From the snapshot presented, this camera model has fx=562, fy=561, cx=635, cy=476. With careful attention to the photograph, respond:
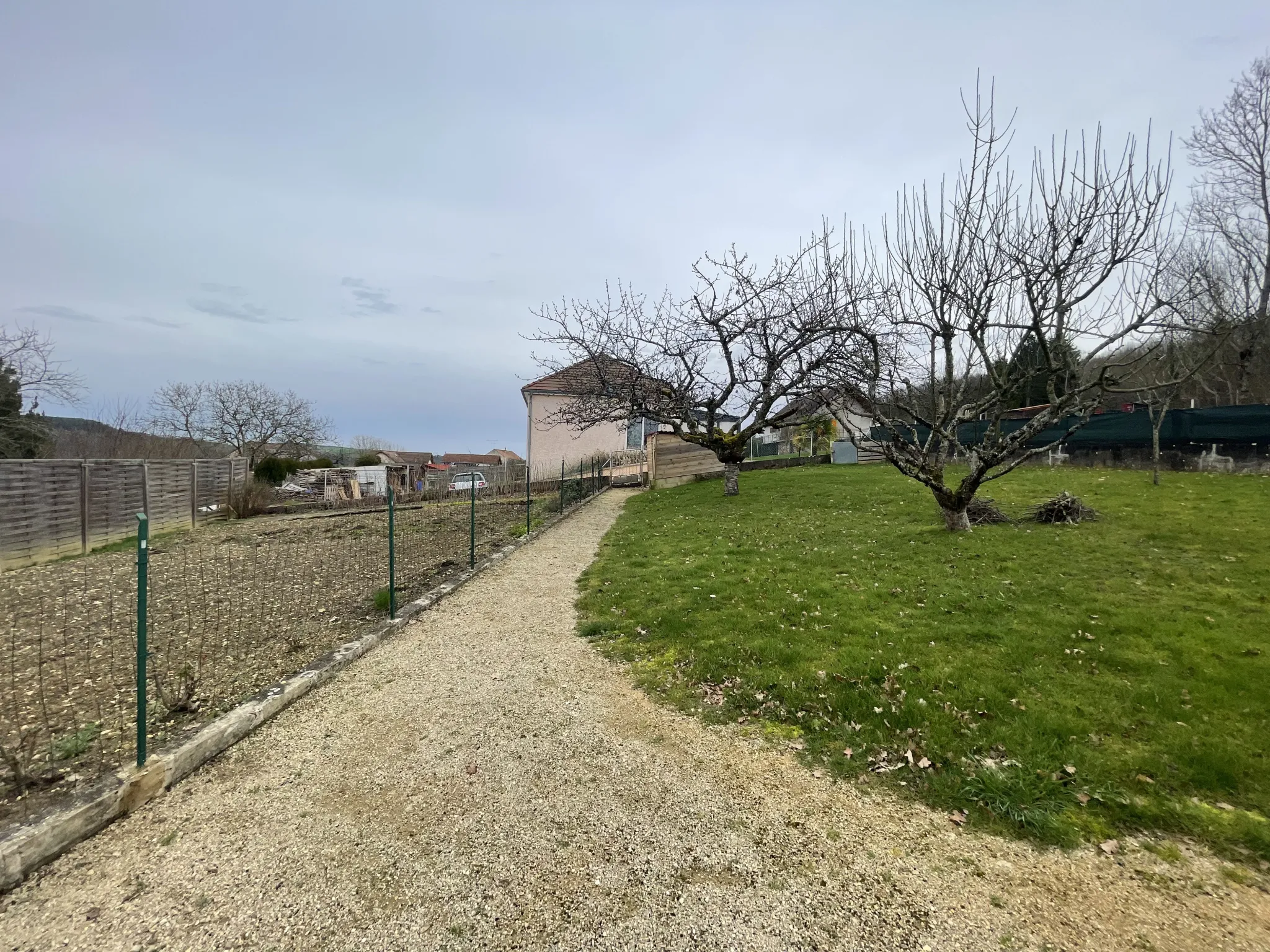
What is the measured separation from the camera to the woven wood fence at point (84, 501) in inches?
388

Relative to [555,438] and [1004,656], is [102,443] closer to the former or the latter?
[555,438]

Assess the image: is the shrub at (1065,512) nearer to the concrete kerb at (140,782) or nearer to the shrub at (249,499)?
the concrete kerb at (140,782)

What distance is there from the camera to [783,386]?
52.2ft

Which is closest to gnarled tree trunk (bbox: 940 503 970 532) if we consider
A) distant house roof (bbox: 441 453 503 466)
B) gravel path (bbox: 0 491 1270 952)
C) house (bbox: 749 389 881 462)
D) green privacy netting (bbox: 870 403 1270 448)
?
green privacy netting (bbox: 870 403 1270 448)

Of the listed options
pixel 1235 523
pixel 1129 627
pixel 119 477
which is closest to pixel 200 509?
pixel 119 477

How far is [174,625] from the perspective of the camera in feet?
18.6

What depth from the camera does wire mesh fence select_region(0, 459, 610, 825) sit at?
335 cm

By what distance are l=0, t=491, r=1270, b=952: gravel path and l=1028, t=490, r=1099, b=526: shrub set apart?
780 centimetres

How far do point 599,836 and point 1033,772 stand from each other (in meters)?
2.22

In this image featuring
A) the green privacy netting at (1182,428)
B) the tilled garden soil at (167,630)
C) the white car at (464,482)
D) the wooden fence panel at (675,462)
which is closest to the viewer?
the tilled garden soil at (167,630)

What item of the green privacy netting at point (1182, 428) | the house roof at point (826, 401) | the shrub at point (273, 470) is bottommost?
the shrub at point (273, 470)

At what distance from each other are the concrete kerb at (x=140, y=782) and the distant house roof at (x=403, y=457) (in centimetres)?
3523

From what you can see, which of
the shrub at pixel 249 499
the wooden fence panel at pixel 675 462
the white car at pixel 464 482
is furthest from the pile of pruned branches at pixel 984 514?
the shrub at pixel 249 499

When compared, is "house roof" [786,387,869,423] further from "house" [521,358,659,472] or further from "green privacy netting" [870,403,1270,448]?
"house" [521,358,659,472]
